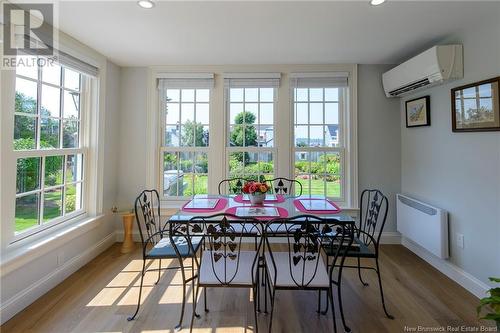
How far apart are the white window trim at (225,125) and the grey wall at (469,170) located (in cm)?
81

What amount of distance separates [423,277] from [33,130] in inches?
155

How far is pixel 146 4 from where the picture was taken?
2.05m

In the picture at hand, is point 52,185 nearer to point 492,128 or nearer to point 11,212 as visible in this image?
point 11,212

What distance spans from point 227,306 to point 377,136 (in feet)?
9.17

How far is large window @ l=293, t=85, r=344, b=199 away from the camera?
11.8 feet

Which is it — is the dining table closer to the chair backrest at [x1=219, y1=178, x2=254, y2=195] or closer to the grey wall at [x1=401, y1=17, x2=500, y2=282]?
the chair backrest at [x1=219, y1=178, x2=254, y2=195]

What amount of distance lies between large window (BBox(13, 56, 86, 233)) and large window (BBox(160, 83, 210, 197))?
100cm

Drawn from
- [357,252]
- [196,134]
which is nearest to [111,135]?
[196,134]

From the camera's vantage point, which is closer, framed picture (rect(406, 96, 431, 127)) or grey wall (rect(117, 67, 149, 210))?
framed picture (rect(406, 96, 431, 127))

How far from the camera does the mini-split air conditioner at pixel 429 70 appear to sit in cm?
247

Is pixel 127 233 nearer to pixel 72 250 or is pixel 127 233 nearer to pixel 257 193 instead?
pixel 72 250

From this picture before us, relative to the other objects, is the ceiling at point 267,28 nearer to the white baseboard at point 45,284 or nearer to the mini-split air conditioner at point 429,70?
the mini-split air conditioner at point 429,70

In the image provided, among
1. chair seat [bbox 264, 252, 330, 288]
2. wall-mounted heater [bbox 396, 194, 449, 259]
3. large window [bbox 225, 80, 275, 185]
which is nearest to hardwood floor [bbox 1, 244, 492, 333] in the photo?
wall-mounted heater [bbox 396, 194, 449, 259]

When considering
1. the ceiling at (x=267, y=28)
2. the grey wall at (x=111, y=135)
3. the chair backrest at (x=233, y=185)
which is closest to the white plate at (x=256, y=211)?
the chair backrest at (x=233, y=185)
